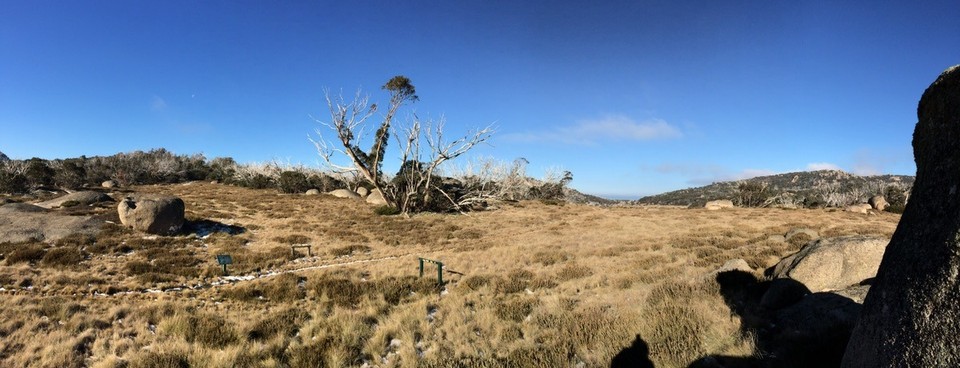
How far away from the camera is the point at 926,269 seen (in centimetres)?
297

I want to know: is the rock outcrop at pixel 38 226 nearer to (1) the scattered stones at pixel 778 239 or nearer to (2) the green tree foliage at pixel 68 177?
(1) the scattered stones at pixel 778 239

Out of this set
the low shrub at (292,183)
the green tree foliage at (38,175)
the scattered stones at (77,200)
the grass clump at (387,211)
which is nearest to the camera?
the scattered stones at (77,200)

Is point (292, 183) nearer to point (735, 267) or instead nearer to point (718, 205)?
point (735, 267)

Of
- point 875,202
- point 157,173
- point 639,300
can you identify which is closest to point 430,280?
point 639,300

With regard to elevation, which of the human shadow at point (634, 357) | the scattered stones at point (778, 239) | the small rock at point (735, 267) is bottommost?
the human shadow at point (634, 357)

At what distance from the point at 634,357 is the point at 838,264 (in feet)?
19.4

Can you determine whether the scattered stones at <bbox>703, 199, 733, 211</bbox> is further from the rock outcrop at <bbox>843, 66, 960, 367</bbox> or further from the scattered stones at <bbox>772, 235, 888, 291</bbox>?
the rock outcrop at <bbox>843, 66, 960, 367</bbox>

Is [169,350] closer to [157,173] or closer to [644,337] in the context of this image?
[644,337]

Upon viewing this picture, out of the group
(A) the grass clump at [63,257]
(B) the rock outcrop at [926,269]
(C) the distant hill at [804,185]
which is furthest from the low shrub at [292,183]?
(C) the distant hill at [804,185]

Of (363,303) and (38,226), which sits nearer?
(363,303)

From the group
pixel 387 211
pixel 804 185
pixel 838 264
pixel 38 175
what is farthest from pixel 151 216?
pixel 804 185

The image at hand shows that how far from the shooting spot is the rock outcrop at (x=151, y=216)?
18500 millimetres

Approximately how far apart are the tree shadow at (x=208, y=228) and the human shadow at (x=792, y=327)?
75.0 ft

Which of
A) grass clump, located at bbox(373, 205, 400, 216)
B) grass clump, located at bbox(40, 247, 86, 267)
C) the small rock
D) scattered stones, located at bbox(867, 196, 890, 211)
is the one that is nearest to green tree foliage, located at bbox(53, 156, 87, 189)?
grass clump, located at bbox(373, 205, 400, 216)
